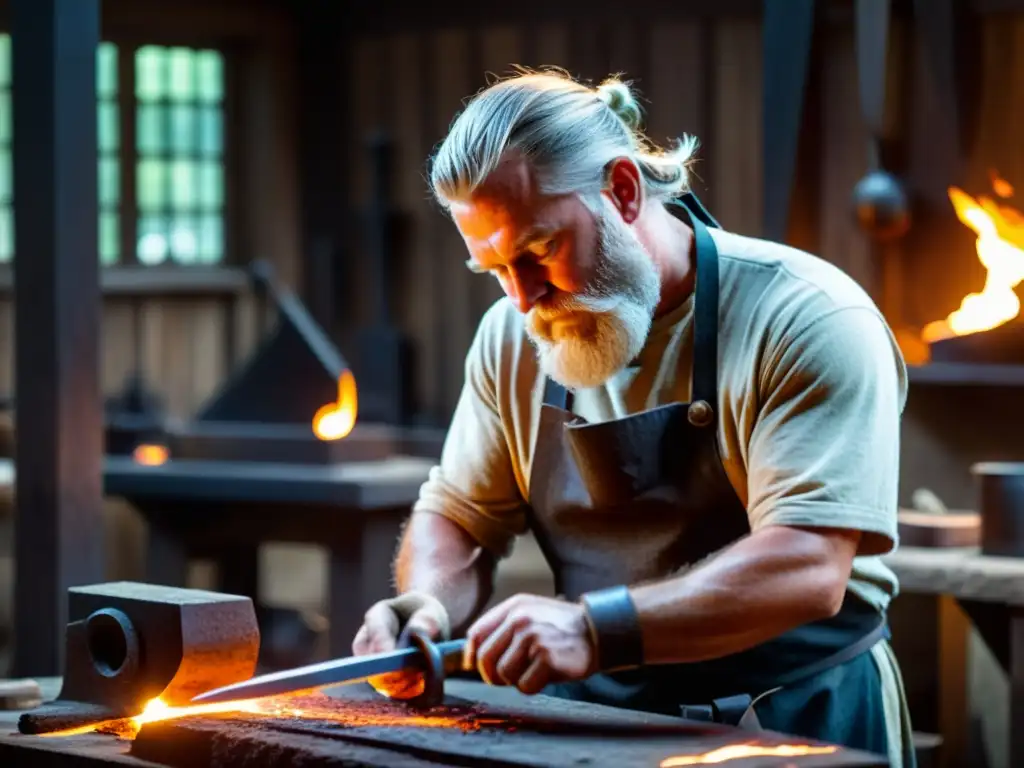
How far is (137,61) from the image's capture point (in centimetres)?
903

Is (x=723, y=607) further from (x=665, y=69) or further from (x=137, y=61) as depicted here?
(x=137, y=61)

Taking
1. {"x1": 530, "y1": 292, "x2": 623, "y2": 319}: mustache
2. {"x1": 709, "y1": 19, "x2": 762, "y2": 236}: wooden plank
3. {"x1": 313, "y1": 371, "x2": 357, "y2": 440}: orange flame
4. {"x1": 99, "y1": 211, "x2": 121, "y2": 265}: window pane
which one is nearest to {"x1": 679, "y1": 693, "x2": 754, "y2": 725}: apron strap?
{"x1": 530, "y1": 292, "x2": 623, "y2": 319}: mustache

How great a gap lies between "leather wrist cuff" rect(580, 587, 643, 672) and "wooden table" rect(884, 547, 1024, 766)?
1.74m

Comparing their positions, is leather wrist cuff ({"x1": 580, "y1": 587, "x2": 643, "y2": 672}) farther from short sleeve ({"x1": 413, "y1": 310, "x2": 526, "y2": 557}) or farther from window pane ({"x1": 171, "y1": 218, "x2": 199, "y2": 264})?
window pane ({"x1": 171, "y1": 218, "x2": 199, "y2": 264})

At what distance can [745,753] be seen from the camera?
2.25 meters

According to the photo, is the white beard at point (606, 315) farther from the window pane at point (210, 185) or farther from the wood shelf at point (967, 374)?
the window pane at point (210, 185)

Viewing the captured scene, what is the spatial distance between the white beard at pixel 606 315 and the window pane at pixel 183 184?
21.4ft

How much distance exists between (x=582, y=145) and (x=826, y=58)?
11.9 feet

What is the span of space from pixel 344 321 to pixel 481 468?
5899 mm

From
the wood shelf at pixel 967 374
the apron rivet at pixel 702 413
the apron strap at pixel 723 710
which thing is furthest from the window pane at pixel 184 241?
the apron strap at pixel 723 710

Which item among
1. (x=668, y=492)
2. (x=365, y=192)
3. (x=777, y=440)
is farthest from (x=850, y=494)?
(x=365, y=192)

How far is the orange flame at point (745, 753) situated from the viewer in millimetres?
2211

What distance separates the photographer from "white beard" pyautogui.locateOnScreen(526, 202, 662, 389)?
288 cm

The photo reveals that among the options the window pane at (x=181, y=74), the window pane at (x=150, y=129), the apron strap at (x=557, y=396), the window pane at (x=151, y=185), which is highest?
the window pane at (x=181, y=74)
